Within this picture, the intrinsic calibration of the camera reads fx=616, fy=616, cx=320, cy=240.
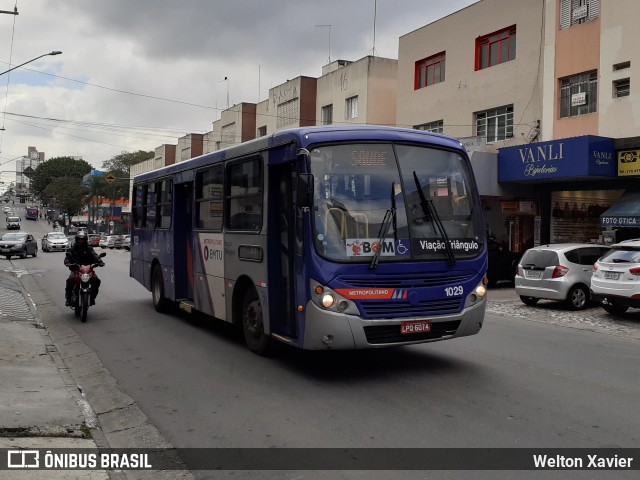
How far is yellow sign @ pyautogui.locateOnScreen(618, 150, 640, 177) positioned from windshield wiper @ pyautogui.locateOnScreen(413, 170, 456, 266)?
14906 mm

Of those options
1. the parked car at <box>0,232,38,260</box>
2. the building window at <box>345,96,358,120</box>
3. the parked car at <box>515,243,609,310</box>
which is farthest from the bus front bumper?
the parked car at <box>0,232,38,260</box>

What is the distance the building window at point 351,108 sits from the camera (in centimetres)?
3753

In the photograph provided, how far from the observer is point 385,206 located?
709 centimetres

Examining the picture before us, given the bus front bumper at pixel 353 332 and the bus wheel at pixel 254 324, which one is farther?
the bus wheel at pixel 254 324

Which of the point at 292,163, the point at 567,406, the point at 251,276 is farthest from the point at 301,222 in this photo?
the point at 567,406

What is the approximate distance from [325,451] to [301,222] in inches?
112

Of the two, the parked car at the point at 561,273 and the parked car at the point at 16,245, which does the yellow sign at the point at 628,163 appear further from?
the parked car at the point at 16,245

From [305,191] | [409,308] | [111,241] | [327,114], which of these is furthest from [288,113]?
[409,308]

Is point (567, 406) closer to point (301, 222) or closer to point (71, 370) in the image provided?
point (301, 222)

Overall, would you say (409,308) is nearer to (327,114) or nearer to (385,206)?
(385,206)

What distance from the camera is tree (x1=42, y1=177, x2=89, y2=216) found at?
10069 cm

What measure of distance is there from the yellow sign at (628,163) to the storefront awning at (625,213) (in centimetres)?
87

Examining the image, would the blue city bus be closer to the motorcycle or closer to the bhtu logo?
the bhtu logo

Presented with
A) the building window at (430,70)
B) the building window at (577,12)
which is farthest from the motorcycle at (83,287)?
the building window at (430,70)
